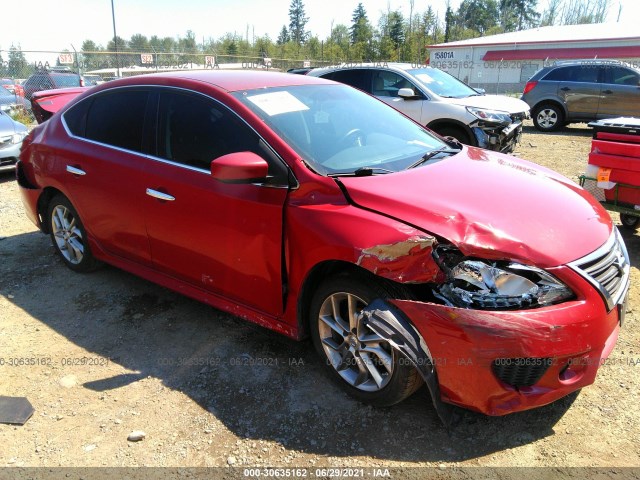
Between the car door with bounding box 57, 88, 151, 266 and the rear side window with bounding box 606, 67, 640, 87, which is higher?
the rear side window with bounding box 606, 67, 640, 87

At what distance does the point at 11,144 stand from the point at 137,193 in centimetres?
638

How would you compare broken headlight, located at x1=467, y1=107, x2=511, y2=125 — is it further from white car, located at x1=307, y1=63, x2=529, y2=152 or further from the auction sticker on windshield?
the auction sticker on windshield

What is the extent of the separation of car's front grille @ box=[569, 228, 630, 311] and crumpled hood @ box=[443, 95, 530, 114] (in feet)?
20.0

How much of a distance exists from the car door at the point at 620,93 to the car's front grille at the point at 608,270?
1153 cm

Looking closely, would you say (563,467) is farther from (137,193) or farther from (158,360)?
(137,193)

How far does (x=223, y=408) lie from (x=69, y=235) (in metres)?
2.59

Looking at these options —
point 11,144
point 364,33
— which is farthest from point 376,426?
point 364,33

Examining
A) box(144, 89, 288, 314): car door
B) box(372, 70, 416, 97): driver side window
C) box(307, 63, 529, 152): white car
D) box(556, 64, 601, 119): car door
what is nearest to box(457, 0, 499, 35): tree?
box(556, 64, 601, 119): car door

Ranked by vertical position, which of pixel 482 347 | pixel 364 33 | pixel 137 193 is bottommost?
pixel 482 347

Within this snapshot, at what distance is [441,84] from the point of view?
364 inches

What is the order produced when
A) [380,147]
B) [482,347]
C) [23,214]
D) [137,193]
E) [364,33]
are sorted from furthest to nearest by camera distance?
[364,33], [23,214], [137,193], [380,147], [482,347]

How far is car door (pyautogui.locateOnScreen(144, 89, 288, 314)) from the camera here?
2.93 m

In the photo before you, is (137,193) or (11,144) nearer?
(137,193)

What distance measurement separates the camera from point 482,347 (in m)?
2.24
